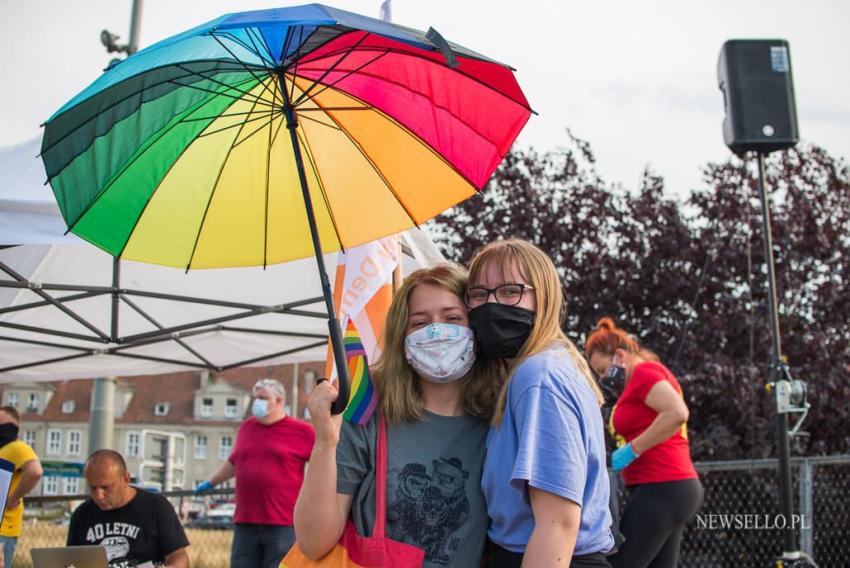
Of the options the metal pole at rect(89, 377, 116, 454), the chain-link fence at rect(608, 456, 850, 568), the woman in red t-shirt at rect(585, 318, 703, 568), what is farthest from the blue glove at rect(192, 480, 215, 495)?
the woman in red t-shirt at rect(585, 318, 703, 568)

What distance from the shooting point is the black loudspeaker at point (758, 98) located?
6883 mm

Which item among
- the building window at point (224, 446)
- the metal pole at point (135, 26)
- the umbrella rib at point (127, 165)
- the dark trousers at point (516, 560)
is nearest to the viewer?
the dark trousers at point (516, 560)

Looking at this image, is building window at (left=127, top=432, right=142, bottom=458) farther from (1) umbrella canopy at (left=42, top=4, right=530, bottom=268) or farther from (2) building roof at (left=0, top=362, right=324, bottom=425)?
(1) umbrella canopy at (left=42, top=4, right=530, bottom=268)

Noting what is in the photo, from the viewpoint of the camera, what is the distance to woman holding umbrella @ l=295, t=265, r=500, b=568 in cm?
261

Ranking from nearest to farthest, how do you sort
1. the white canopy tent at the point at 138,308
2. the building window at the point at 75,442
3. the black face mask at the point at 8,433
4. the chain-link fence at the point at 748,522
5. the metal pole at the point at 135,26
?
the white canopy tent at the point at 138,308 < the black face mask at the point at 8,433 < the chain-link fence at the point at 748,522 < the metal pole at the point at 135,26 < the building window at the point at 75,442

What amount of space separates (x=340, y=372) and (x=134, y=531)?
3064 mm

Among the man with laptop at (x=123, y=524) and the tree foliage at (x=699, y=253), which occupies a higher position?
the tree foliage at (x=699, y=253)

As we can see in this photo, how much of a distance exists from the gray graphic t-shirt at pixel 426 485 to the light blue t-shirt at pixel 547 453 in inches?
3.0

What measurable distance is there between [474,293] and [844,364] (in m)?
9.89

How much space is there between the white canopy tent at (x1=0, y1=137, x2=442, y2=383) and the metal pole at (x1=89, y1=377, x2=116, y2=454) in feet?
5.60

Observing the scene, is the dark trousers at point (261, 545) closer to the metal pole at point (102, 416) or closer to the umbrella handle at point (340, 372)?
the metal pole at point (102, 416)

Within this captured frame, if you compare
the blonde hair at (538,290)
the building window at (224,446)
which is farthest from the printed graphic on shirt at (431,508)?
the building window at (224,446)

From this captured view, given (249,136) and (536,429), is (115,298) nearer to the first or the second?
(249,136)

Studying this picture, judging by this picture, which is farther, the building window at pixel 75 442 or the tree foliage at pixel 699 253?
the building window at pixel 75 442
